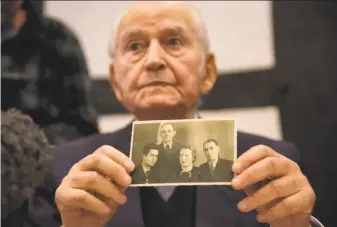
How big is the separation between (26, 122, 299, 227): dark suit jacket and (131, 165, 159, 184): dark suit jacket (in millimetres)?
216

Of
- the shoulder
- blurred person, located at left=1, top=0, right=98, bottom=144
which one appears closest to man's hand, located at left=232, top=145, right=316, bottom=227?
the shoulder

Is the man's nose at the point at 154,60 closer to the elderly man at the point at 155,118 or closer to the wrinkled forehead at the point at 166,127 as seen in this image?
the elderly man at the point at 155,118

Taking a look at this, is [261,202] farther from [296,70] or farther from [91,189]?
[296,70]

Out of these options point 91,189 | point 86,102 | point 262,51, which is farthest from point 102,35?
point 91,189

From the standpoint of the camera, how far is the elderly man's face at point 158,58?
983mm

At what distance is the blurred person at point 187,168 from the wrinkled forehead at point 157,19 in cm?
37

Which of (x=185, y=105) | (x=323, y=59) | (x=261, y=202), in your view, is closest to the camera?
(x=261, y=202)

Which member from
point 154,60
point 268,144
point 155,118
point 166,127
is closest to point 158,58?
point 154,60

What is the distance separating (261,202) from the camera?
0.72 m

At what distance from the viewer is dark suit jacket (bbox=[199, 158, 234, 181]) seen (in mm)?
735

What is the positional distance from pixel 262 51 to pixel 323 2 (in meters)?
0.23

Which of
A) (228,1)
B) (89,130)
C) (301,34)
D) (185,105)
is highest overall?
(228,1)

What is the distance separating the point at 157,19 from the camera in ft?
3.33

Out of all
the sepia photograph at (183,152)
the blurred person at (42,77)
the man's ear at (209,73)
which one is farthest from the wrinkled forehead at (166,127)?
the blurred person at (42,77)
